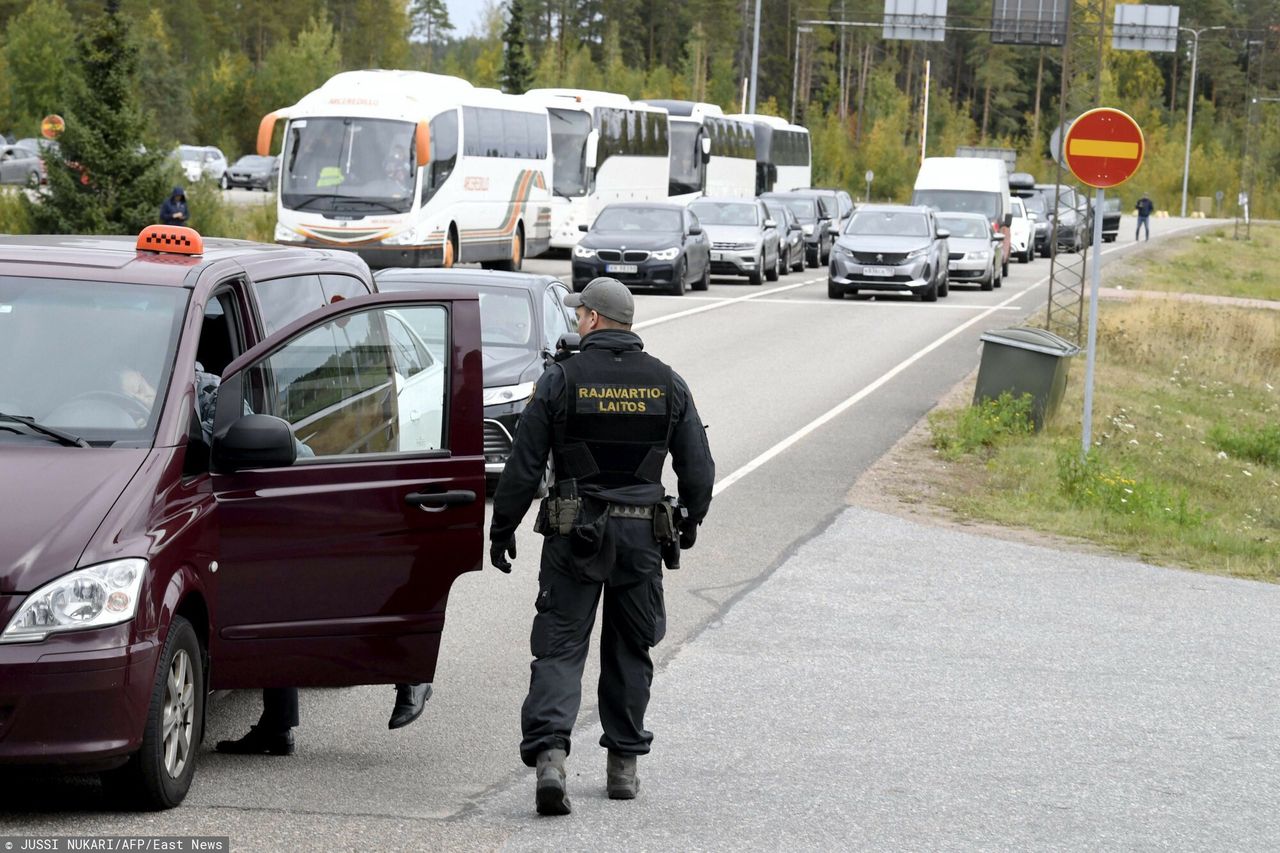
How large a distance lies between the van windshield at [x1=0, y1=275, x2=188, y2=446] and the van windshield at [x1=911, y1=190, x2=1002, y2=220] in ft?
119

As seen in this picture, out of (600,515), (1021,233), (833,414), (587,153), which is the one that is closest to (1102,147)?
(833,414)

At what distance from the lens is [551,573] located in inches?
226

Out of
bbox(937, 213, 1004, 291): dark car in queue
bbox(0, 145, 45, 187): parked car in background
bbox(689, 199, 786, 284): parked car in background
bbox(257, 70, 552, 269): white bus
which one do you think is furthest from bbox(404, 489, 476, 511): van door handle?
bbox(0, 145, 45, 187): parked car in background

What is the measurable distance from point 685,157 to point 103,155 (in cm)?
2177

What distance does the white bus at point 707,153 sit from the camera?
4931cm

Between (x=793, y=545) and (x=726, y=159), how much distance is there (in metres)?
44.9

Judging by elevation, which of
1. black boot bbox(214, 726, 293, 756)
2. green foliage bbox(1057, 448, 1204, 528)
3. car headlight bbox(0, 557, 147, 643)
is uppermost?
car headlight bbox(0, 557, 147, 643)

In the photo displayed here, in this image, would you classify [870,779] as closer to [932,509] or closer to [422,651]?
[422,651]

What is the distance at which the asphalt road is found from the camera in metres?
5.50

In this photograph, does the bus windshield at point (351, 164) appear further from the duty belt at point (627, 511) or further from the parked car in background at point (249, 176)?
the parked car in background at point (249, 176)

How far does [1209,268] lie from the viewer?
53844mm

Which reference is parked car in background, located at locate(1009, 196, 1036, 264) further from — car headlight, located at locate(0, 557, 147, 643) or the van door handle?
car headlight, located at locate(0, 557, 147, 643)

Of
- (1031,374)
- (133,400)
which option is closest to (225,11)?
(1031,374)

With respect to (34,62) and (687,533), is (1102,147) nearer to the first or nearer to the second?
(687,533)
